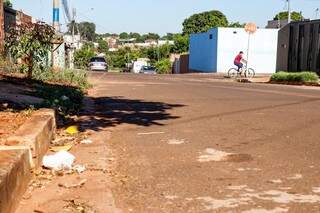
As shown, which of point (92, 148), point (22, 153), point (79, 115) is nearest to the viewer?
point (22, 153)

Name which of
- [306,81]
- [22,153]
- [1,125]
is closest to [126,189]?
[22,153]

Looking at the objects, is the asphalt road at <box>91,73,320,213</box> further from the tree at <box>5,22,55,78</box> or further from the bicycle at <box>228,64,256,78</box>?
the bicycle at <box>228,64,256,78</box>

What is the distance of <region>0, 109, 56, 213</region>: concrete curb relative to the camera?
4.34 m

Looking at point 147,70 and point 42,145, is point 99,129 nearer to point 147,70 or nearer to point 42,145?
point 42,145

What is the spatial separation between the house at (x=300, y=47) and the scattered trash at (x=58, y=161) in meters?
26.6

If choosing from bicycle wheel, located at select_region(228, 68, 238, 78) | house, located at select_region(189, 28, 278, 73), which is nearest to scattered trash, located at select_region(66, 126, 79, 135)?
bicycle wheel, located at select_region(228, 68, 238, 78)

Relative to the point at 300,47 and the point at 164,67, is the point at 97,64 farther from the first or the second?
the point at 164,67

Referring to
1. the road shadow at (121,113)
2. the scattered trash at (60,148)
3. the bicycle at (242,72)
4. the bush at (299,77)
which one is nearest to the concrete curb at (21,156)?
the scattered trash at (60,148)

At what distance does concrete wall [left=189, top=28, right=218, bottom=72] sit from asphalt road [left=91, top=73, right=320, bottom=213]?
3696cm

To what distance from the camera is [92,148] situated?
7750 mm

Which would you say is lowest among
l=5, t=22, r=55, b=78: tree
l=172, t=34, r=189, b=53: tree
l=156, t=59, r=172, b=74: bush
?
l=156, t=59, r=172, b=74: bush

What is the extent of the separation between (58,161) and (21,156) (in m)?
1.25

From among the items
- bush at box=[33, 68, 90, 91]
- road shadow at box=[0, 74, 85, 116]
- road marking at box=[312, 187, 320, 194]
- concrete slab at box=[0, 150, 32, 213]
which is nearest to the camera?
concrete slab at box=[0, 150, 32, 213]

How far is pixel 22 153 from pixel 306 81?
22.0 m
